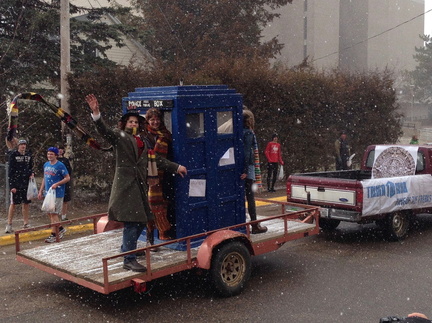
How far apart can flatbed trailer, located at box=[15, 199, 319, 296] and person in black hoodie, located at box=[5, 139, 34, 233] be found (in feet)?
11.1

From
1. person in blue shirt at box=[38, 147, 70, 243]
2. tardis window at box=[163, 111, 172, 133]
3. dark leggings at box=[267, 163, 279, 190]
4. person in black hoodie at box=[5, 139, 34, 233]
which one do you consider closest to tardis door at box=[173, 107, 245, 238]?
tardis window at box=[163, 111, 172, 133]

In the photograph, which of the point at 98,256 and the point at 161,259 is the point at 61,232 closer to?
the point at 98,256

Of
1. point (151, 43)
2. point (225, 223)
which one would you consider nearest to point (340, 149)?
point (225, 223)

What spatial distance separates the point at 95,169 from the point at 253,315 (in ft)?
25.9

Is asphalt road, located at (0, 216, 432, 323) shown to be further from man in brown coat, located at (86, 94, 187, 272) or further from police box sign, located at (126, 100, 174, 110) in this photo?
police box sign, located at (126, 100, 174, 110)

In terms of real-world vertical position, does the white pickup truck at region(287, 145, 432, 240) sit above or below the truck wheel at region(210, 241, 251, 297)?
above

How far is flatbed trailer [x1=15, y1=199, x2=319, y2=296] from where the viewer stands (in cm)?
573

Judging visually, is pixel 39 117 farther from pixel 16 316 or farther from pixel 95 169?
pixel 16 316

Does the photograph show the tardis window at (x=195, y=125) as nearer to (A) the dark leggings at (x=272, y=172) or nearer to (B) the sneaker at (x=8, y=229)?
(B) the sneaker at (x=8, y=229)

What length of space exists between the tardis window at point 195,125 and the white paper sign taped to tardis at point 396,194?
3.44 m

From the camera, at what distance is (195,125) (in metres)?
6.82

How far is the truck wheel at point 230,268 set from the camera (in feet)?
20.8

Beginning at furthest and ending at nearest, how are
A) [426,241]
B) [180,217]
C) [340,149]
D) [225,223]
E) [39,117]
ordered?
[340,149] < [39,117] < [426,241] < [225,223] < [180,217]

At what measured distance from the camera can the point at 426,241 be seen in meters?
9.46
